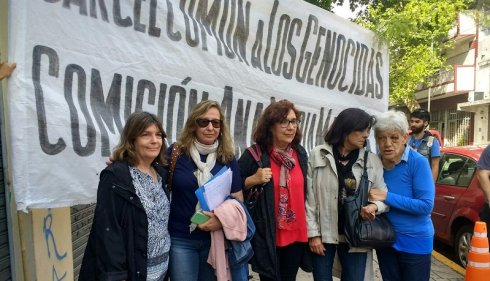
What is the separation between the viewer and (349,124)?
2.82m

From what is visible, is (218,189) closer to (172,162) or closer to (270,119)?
(172,162)

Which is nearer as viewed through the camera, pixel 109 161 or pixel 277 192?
pixel 109 161

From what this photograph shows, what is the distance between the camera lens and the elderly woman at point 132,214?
204cm

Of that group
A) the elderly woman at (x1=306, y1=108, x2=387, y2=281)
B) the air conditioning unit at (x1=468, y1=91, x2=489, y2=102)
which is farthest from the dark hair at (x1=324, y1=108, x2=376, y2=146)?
the air conditioning unit at (x1=468, y1=91, x2=489, y2=102)

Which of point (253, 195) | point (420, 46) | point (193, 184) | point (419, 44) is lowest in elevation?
point (253, 195)

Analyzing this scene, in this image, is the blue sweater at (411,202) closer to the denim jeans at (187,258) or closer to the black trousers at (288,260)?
the black trousers at (288,260)

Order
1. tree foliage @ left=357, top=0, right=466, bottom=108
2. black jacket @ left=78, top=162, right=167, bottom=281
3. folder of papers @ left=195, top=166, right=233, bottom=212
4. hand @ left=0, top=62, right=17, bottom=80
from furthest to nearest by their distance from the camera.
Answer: tree foliage @ left=357, top=0, right=466, bottom=108 < folder of papers @ left=195, top=166, right=233, bottom=212 < black jacket @ left=78, top=162, right=167, bottom=281 < hand @ left=0, top=62, right=17, bottom=80

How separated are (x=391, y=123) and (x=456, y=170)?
3774mm

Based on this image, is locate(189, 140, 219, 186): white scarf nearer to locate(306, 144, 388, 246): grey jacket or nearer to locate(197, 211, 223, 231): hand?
locate(197, 211, 223, 231): hand

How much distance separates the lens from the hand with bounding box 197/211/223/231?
94.7 inches

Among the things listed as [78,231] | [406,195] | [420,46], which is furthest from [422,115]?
[420,46]

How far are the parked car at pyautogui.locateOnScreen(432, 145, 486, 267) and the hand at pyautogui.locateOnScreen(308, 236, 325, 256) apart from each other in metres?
3.20

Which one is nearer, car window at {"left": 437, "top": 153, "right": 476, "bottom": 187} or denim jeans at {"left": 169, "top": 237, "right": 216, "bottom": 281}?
denim jeans at {"left": 169, "top": 237, "right": 216, "bottom": 281}

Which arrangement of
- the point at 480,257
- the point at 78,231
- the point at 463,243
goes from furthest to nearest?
the point at 463,243 → the point at 480,257 → the point at 78,231
